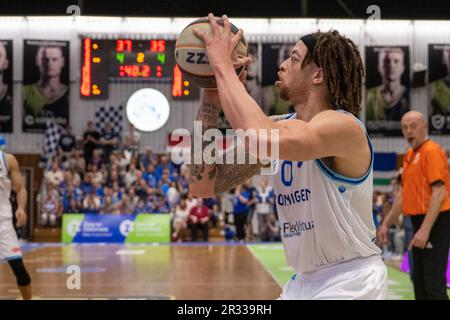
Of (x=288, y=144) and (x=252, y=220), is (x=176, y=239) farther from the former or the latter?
(x=288, y=144)

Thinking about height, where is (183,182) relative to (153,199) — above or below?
above

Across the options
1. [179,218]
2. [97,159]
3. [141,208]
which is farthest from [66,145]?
[179,218]

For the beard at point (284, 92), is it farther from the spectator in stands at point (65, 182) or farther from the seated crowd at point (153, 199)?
the spectator in stands at point (65, 182)

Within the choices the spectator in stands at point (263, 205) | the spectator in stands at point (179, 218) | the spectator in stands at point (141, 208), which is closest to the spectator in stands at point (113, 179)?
the spectator in stands at point (141, 208)

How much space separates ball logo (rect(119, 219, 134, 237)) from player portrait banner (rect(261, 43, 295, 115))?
6.33m

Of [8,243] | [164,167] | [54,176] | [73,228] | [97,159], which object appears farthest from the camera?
[97,159]

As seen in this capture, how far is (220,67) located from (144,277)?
745 centimetres

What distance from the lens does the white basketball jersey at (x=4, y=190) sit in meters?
6.97

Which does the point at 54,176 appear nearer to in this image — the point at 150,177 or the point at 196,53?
the point at 150,177

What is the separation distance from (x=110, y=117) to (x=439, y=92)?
442 inches

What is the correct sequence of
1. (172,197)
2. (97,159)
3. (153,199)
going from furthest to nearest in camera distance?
(97,159) → (153,199) → (172,197)

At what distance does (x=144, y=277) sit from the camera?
942cm

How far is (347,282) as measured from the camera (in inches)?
97.4

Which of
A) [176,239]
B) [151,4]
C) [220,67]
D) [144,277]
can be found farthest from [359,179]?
[151,4]
